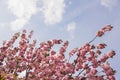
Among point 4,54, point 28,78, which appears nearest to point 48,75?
point 28,78

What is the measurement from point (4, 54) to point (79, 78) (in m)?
6.69

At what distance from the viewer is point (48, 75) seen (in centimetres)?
1788

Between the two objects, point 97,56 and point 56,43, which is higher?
point 56,43

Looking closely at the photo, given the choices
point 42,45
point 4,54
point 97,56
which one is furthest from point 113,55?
point 4,54

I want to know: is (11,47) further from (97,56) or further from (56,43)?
(97,56)

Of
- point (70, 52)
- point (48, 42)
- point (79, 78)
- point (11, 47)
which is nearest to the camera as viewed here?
point (79, 78)

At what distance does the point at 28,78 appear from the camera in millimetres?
17094

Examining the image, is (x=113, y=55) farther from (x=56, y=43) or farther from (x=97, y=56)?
(x=56, y=43)

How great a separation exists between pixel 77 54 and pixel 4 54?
5460 mm

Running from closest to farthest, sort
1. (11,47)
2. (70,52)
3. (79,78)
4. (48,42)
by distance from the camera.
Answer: (79,78) → (70,52) → (48,42) → (11,47)

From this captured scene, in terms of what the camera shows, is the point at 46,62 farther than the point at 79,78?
Yes

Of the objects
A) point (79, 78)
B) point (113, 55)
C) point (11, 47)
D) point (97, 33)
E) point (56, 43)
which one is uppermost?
point (11, 47)

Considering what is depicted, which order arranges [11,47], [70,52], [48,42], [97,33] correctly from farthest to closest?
[11,47], [48,42], [70,52], [97,33]

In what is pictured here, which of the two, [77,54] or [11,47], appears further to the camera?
[11,47]
